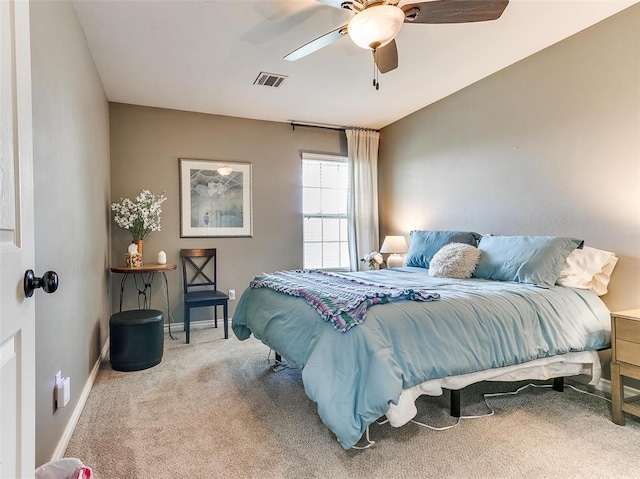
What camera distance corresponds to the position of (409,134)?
15.2 feet

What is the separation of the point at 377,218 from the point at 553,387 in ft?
9.93

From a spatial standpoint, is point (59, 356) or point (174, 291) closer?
point (59, 356)

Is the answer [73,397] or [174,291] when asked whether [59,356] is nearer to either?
[73,397]

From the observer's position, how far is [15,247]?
851 mm

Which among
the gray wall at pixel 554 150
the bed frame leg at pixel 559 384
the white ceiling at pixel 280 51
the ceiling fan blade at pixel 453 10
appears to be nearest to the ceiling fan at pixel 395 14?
the ceiling fan blade at pixel 453 10

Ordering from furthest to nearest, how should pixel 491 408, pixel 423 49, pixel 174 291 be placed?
pixel 174 291, pixel 423 49, pixel 491 408

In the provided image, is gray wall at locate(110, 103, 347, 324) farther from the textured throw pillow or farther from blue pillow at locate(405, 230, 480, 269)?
the textured throw pillow

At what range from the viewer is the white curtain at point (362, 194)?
A: 5.05 m

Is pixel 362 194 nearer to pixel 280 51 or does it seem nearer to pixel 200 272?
pixel 200 272

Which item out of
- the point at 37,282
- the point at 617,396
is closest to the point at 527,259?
the point at 617,396

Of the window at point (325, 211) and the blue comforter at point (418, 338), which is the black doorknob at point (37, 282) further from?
the window at point (325, 211)

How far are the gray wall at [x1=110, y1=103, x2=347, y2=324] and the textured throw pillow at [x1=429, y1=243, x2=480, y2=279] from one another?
86.7 inches

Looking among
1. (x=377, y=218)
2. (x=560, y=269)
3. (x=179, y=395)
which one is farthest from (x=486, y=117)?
(x=179, y=395)

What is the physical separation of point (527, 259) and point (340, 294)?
1491 millimetres
